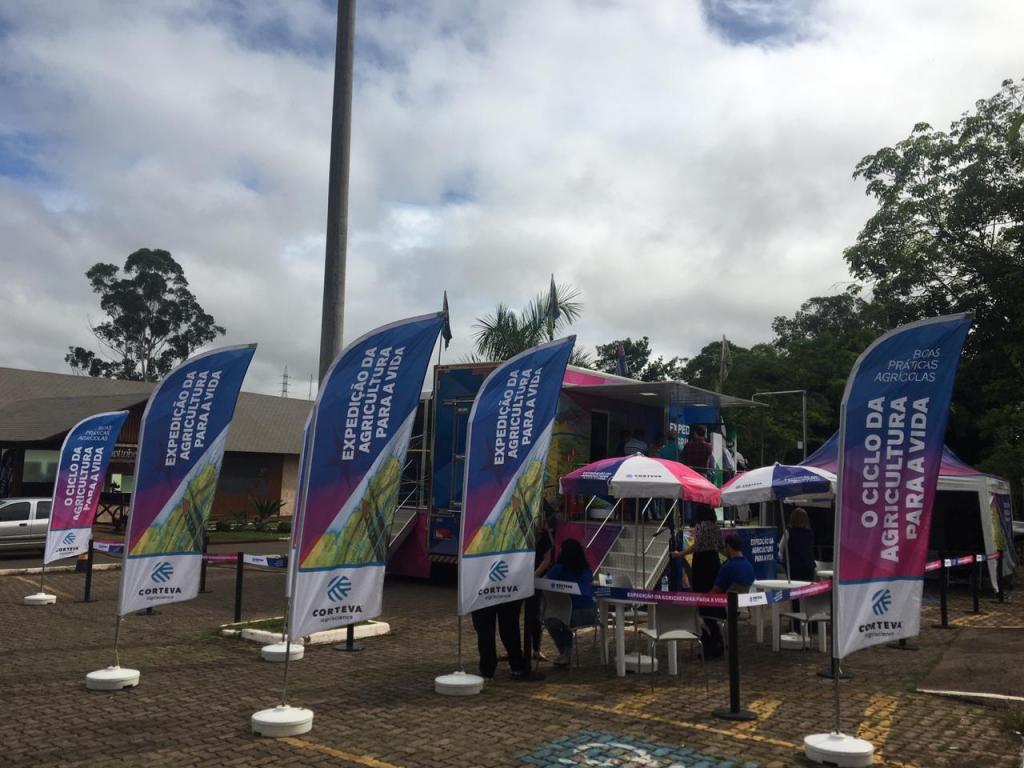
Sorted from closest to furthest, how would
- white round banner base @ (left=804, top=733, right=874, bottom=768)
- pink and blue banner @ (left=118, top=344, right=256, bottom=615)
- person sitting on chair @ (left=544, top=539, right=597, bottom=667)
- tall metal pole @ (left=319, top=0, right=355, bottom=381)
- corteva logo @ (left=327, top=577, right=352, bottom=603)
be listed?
1. white round banner base @ (left=804, top=733, right=874, bottom=768)
2. corteva logo @ (left=327, top=577, right=352, bottom=603)
3. pink and blue banner @ (left=118, top=344, right=256, bottom=615)
4. person sitting on chair @ (left=544, top=539, right=597, bottom=667)
5. tall metal pole @ (left=319, top=0, right=355, bottom=381)

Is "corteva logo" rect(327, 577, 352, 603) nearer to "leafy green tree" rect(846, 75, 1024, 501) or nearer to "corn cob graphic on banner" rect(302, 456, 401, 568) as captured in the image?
"corn cob graphic on banner" rect(302, 456, 401, 568)

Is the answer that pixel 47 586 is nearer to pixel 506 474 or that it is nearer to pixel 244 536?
pixel 506 474

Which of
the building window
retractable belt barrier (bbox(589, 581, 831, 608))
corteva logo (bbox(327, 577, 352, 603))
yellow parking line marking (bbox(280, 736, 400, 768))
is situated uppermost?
the building window

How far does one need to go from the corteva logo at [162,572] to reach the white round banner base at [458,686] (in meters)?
2.76

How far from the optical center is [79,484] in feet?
45.1

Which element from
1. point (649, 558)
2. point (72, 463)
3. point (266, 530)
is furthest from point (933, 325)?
point (266, 530)

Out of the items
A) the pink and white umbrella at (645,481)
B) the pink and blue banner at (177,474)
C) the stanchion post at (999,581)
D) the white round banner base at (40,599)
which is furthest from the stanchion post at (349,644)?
the stanchion post at (999,581)

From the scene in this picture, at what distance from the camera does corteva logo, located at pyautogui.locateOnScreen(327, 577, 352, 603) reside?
279 inches

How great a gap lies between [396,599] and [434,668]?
5421 millimetres

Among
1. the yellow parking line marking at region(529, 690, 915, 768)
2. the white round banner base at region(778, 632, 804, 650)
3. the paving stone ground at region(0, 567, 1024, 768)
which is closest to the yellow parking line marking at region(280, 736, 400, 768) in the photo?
the paving stone ground at region(0, 567, 1024, 768)

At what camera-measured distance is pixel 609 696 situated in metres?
7.95

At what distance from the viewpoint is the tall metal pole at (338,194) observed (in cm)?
1028

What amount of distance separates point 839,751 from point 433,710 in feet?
10.7

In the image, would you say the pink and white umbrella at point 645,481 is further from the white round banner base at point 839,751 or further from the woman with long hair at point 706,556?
the white round banner base at point 839,751
